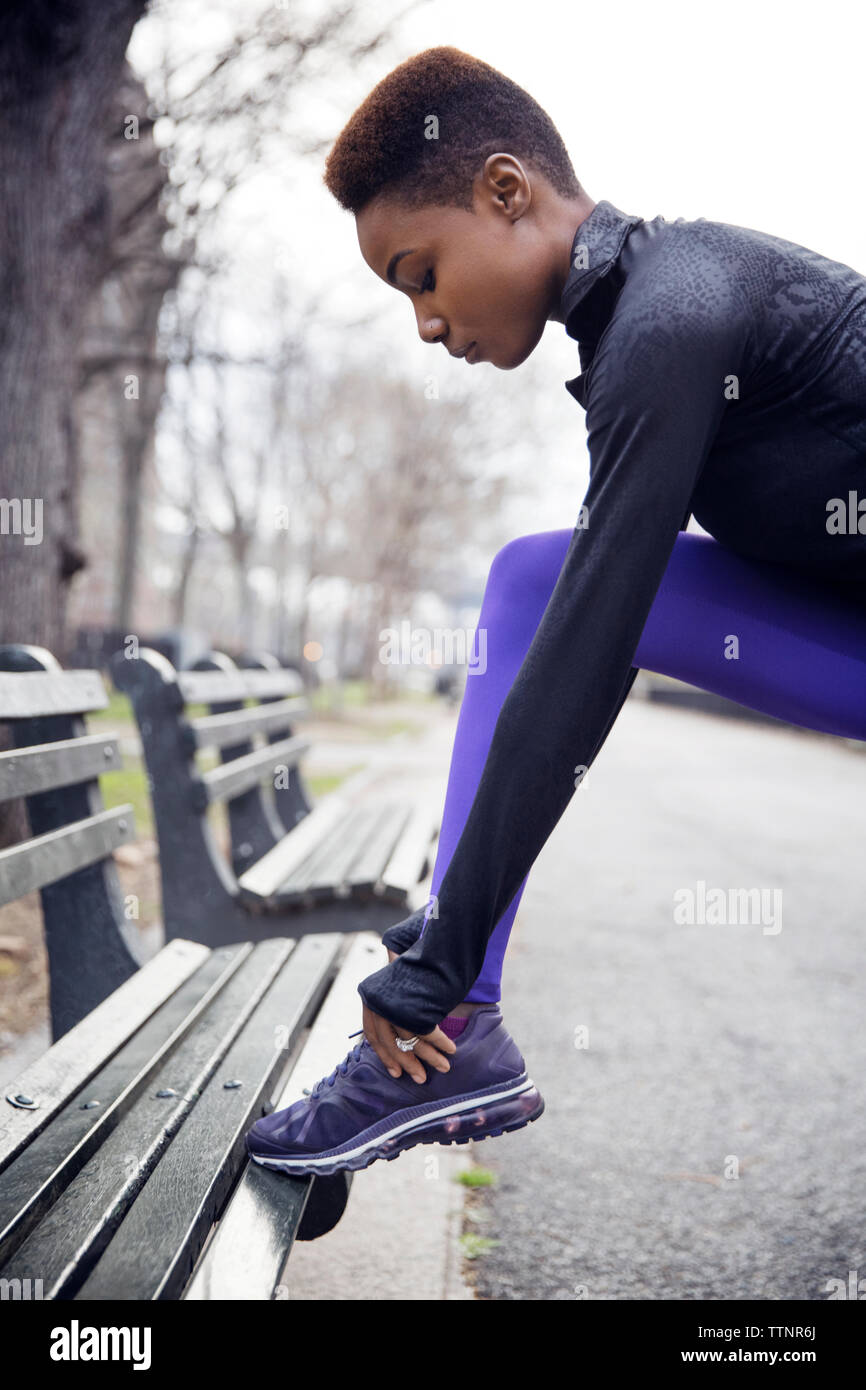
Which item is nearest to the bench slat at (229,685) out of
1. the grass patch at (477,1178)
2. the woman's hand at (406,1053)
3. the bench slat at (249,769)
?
the bench slat at (249,769)

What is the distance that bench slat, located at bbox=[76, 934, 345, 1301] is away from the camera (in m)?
1.12

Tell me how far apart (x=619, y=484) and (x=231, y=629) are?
6369 cm

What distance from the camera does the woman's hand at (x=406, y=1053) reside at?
4.54 ft

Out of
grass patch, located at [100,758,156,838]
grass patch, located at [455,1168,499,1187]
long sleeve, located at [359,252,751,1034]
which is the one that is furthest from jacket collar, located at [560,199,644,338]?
grass patch, located at [100,758,156,838]

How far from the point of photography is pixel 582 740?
1.26 m

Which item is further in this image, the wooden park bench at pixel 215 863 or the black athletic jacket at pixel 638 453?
the wooden park bench at pixel 215 863

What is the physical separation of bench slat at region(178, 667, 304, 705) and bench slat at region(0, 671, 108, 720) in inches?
14.8

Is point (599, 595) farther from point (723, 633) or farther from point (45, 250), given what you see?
point (45, 250)

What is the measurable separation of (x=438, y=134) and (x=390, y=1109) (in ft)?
4.34

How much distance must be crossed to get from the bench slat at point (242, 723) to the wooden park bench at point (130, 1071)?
0.44 m

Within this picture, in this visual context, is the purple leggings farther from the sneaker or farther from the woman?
the sneaker

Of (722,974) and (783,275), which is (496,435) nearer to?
(722,974)

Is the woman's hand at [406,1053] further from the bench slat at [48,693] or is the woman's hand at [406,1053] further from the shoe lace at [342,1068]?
the bench slat at [48,693]
